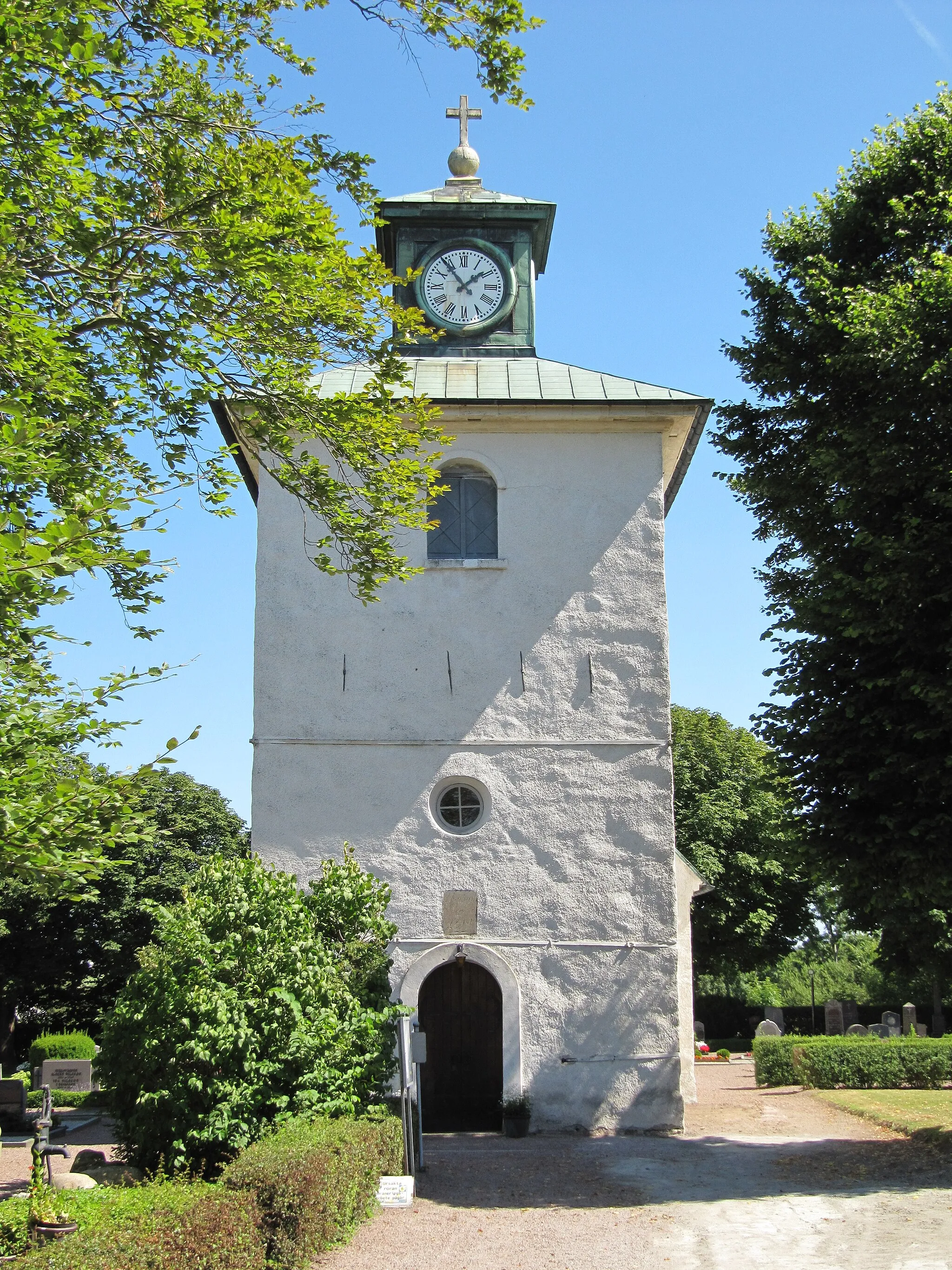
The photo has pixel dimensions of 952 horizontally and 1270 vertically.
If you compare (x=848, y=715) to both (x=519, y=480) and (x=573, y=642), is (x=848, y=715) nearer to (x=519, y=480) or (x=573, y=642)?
(x=573, y=642)

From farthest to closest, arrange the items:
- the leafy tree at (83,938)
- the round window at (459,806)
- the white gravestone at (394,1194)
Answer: the leafy tree at (83,938)
the round window at (459,806)
the white gravestone at (394,1194)

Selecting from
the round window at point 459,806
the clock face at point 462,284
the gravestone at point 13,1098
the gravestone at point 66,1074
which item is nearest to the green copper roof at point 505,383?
the clock face at point 462,284

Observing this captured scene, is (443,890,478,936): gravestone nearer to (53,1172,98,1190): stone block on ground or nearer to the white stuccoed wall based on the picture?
the white stuccoed wall

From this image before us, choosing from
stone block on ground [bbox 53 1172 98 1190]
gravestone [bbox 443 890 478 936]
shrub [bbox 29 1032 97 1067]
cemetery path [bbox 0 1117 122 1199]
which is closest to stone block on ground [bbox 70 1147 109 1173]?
cemetery path [bbox 0 1117 122 1199]

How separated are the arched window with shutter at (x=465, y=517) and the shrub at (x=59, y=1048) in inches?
618

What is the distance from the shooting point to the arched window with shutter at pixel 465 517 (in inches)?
665

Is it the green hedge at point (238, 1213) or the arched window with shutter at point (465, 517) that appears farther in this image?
the arched window with shutter at point (465, 517)

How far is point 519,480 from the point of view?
17047 millimetres

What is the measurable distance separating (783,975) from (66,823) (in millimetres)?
56230

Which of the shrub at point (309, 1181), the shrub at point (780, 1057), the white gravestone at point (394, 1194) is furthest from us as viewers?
the shrub at point (780, 1057)

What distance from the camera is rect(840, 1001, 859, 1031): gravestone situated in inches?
1276

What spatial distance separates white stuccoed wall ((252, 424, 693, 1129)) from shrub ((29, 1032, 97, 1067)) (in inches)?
524

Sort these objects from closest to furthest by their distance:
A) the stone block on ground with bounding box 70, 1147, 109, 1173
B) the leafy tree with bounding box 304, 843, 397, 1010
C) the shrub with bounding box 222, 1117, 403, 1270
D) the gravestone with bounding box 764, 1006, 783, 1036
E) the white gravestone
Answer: the shrub with bounding box 222, 1117, 403, 1270 < the white gravestone < the stone block on ground with bounding box 70, 1147, 109, 1173 < the leafy tree with bounding box 304, 843, 397, 1010 < the gravestone with bounding box 764, 1006, 783, 1036

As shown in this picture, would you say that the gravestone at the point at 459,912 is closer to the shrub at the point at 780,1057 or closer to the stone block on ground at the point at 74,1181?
the stone block on ground at the point at 74,1181
